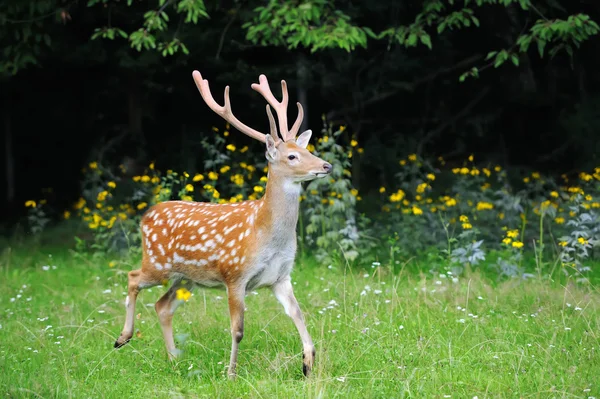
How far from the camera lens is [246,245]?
5.29 meters

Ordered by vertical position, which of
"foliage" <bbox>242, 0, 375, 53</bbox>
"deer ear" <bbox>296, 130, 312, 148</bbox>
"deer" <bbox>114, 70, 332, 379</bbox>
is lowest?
"deer" <bbox>114, 70, 332, 379</bbox>

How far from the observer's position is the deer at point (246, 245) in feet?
17.2

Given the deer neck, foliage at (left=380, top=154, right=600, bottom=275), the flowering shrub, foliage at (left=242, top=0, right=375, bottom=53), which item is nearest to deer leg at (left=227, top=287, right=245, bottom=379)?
the deer neck

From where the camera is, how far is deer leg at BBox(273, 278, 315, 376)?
202 inches

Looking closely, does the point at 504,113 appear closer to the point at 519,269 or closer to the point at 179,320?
the point at 519,269

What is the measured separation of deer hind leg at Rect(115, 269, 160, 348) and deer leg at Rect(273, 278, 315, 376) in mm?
949

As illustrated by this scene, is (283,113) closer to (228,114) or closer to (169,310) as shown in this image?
(228,114)

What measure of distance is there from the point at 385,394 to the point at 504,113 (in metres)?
9.93

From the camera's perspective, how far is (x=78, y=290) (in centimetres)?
822

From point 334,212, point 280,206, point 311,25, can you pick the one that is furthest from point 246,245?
point 311,25

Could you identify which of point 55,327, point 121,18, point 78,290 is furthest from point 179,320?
point 121,18

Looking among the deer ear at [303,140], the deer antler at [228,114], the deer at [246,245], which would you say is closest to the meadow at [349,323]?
the deer at [246,245]

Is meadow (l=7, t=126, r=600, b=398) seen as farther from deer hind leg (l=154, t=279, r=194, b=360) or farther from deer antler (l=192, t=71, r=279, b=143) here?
deer antler (l=192, t=71, r=279, b=143)

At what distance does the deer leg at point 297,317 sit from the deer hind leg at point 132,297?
0.95m
